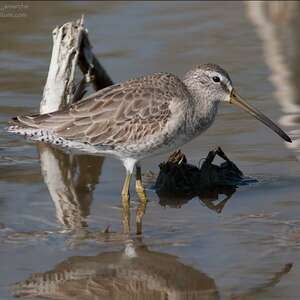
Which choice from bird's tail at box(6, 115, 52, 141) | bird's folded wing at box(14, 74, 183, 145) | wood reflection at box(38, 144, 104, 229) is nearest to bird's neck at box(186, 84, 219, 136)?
bird's folded wing at box(14, 74, 183, 145)

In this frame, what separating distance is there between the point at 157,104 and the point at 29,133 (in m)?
1.12

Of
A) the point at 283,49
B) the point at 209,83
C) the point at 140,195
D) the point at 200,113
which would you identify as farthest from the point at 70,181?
the point at 283,49

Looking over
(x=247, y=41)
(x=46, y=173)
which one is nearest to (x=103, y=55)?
(x=247, y=41)

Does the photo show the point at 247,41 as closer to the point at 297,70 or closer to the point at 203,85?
the point at 297,70

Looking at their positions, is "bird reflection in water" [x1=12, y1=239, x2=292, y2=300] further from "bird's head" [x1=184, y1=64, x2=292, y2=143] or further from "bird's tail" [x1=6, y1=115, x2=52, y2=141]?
"bird's head" [x1=184, y1=64, x2=292, y2=143]

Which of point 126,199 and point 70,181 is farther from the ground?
point 70,181

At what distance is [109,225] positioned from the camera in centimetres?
804

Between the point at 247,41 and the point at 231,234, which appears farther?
the point at 247,41

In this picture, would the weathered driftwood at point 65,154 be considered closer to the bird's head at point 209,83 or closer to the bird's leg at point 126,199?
the bird's leg at point 126,199

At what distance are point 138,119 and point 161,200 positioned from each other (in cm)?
72

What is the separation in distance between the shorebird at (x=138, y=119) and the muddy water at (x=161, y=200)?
447 mm

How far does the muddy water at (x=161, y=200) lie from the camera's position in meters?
6.95

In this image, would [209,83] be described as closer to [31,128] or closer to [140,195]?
[140,195]

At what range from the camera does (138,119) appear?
8.48 meters
